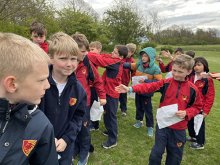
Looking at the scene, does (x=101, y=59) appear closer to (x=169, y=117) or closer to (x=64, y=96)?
(x=169, y=117)

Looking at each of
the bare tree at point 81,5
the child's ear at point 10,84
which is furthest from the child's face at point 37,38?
the bare tree at point 81,5

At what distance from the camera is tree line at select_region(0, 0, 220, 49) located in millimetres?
15383

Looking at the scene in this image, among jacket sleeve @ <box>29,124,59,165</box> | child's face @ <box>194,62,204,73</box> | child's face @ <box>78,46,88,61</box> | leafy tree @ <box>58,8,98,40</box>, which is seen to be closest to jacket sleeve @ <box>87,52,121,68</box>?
child's face @ <box>78,46,88,61</box>

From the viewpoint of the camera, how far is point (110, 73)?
18.0ft

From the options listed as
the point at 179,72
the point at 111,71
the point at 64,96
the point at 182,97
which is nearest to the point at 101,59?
the point at 111,71

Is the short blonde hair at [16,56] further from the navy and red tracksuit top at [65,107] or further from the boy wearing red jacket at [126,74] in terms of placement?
the boy wearing red jacket at [126,74]

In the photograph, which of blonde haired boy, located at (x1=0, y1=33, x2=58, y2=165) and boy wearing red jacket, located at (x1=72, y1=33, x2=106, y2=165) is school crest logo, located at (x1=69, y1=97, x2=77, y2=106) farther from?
boy wearing red jacket, located at (x1=72, y1=33, x2=106, y2=165)

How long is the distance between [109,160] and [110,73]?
159cm

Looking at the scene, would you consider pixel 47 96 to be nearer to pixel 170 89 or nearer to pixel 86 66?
pixel 86 66

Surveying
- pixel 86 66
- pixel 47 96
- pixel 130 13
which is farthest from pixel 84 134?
pixel 130 13

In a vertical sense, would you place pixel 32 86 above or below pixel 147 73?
above

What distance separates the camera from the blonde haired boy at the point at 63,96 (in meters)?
2.88

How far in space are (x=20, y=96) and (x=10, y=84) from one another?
99 mm

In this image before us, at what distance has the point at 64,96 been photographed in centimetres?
292
